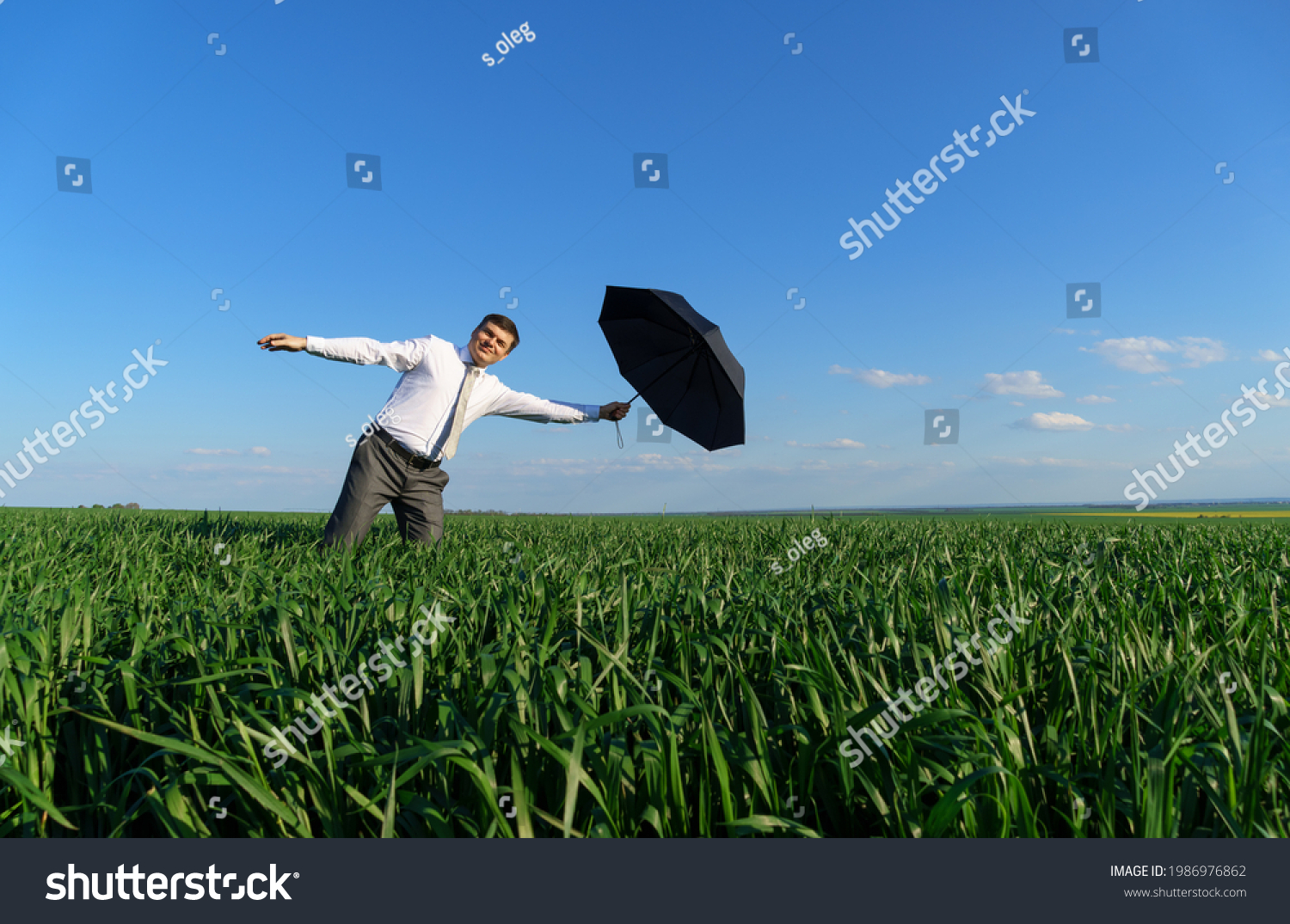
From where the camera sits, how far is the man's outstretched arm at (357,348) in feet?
15.2

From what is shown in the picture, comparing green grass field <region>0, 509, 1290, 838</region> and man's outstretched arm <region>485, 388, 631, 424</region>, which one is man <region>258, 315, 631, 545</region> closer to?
man's outstretched arm <region>485, 388, 631, 424</region>

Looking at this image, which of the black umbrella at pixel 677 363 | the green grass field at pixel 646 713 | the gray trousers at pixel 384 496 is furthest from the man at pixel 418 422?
the green grass field at pixel 646 713

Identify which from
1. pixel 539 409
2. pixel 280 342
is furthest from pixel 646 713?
pixel 539 409

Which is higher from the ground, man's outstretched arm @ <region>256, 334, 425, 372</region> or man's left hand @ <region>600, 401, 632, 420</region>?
man's outstretched arm @ <region>256, 334, 425, 372</region>

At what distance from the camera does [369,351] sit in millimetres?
5230

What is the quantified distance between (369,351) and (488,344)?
3.16 ft

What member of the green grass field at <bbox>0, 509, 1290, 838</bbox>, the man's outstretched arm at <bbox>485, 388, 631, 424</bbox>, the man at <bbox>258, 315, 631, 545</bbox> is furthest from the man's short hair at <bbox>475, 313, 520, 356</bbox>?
the green grass field at <bbox>0, 509, 1290, 838</bbox>

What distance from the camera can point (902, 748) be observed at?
1.38 m

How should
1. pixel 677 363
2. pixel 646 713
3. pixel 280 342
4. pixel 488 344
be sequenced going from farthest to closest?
1. pixel 677 363
2. pixel 488 344
3. pixel 280 342
4. pixel 646 713

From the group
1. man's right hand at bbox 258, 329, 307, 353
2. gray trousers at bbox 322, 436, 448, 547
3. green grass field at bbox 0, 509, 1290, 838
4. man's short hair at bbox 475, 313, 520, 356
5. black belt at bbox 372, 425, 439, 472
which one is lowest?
green grass field at bbox 0, 509, 1290, 838

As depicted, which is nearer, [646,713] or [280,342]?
[646,713]

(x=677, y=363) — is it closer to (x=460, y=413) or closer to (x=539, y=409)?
(x=539, y=409)

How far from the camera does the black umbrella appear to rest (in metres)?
5.35

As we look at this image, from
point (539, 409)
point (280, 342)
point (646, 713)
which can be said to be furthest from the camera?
point (539, 409)
